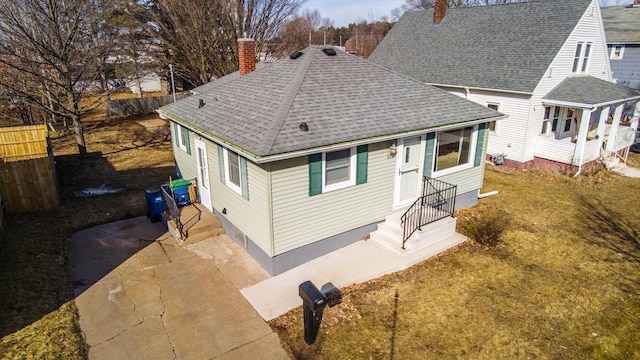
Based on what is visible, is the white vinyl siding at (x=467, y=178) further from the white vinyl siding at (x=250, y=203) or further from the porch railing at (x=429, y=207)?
the white vinyl siding at (x=250, y=203)

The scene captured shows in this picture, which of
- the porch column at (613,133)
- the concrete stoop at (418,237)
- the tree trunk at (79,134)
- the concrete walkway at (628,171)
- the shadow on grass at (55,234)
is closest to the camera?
the shadow on grass at (55,234)

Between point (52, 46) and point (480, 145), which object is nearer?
point (480, 145)

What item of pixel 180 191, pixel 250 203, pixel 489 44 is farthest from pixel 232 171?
pixel 489 44

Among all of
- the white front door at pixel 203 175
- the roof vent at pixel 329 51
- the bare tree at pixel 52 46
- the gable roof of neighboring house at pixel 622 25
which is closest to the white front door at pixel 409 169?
the roof vent at pixel 329 51

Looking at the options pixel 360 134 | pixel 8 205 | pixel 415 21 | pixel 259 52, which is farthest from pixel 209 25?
pixel 360 134

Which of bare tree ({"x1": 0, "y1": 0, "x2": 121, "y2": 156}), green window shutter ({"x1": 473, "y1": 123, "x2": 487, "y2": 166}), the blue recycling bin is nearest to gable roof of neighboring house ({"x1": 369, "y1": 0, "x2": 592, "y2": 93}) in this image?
green window shutter ({"x1": 473, "y1": 123, "x2": 487, "y2": 166})

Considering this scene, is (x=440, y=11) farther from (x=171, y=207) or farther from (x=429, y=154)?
(x=171, y=207)

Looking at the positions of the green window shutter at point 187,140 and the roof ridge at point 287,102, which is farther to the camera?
the green window shutter at point 187,140
